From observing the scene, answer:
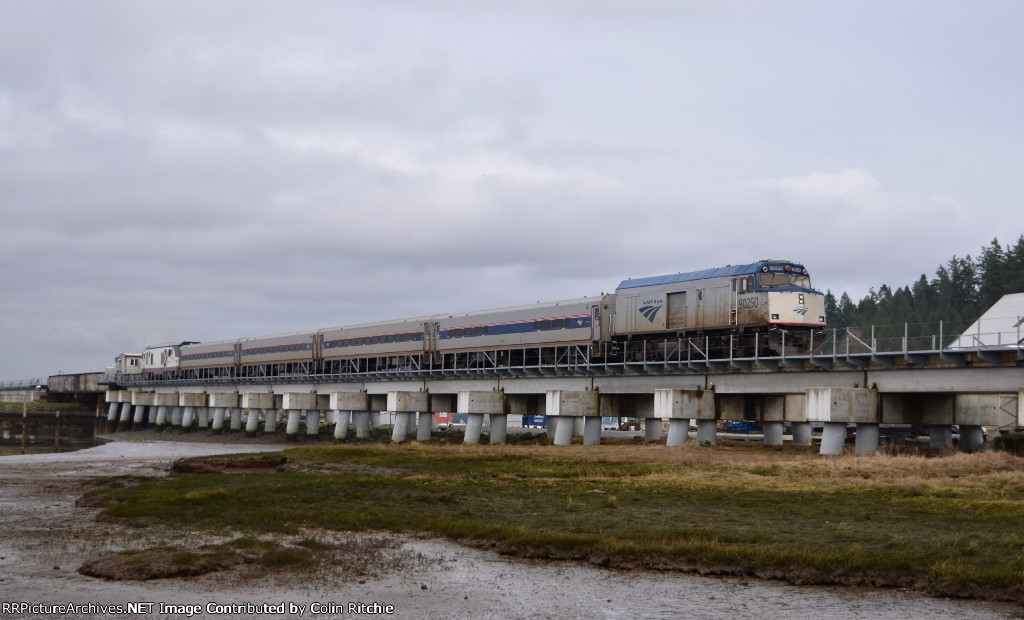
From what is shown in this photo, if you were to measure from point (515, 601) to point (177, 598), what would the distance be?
598 centimetres

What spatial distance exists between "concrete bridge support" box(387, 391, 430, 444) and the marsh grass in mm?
28404

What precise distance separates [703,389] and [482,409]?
18.8m

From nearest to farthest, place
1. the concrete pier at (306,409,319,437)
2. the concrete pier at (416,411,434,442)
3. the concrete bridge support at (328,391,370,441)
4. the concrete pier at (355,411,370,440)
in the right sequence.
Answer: the concrete pier at (416,411,434,442), the concrete bridge support at (328,391,370,441), the concrete pier at (355,411,370,440), the concrete pier at (306,409,319,437)

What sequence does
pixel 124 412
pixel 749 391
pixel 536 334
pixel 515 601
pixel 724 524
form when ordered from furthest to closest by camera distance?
1. pixel 124 412
2. pixel 536 334
3. pixel 749 391
4. pixel 724 524
5. pixel 515 601

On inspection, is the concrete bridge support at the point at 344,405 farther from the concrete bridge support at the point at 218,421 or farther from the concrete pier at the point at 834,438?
the concrete pier at the point at 834,438

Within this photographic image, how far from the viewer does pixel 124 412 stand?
132125 mm

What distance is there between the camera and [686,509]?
27.0 metres

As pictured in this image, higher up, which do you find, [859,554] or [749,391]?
[749,391]

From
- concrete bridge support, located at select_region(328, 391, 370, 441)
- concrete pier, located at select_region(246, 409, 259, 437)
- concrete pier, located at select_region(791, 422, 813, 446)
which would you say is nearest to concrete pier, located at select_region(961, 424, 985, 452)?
concrete pier, located at select_region(791, 422, 813, 446)

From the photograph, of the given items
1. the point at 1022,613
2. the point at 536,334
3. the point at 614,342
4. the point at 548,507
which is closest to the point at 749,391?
the point at 614,342

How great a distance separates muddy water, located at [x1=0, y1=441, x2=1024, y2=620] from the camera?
16.2m

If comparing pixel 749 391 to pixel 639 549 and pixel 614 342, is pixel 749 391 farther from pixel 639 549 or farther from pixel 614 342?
pixel 639 549

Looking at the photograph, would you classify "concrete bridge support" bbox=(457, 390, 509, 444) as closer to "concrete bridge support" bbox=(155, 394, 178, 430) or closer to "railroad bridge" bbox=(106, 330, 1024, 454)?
"railroad bridge" bbox=(106, 330, 1024, 454)

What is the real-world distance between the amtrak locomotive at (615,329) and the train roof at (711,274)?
7 cm
